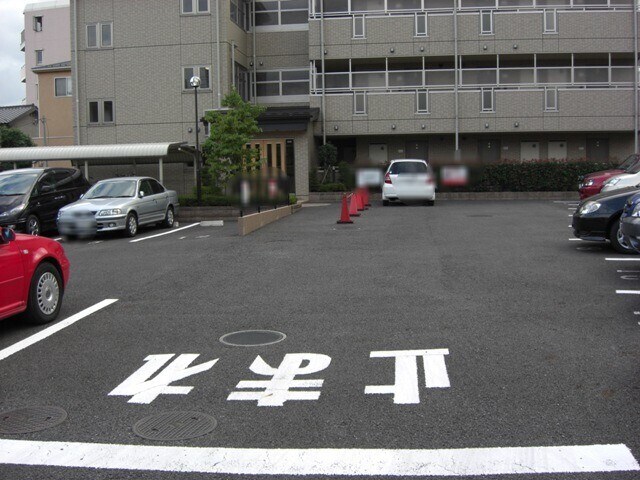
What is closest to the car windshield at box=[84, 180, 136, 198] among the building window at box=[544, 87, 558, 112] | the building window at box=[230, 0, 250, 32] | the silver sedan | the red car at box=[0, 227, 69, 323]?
the silver sedan

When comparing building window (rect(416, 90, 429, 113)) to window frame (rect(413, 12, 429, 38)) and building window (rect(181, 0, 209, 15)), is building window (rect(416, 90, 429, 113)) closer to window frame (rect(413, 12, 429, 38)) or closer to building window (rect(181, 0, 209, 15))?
window frame (rect(413, 12, 429, 38))

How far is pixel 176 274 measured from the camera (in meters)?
10.6

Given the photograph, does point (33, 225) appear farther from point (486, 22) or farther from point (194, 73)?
point (486, 22)

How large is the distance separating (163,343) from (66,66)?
36990 millimetres

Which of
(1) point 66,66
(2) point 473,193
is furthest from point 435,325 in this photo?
(1) point 66,66

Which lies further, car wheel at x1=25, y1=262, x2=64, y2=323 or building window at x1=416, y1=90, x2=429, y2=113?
building window at x1=416, y1=90, x2=429, y2=113

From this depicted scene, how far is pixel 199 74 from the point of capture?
1172 inches

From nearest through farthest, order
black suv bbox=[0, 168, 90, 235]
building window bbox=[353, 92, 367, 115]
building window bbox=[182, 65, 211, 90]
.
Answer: black suv bbox=[0, 168, 90, 235], building window bbox=[182, 65, 211, 90], building window bbox=[353, 92, 367, 115]

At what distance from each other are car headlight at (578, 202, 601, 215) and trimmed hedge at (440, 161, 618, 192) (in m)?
17.2

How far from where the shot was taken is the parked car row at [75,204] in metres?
16.6

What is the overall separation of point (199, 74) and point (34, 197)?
13792mm

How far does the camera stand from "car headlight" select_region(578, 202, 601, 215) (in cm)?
1170

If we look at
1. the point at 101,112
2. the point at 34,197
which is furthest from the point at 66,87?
the point at 34,197

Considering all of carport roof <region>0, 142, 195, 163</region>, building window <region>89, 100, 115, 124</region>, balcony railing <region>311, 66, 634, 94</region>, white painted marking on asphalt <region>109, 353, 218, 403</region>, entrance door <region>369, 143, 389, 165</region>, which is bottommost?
white painted marking on asphalt <region>109, 353, 218, 403</region>
